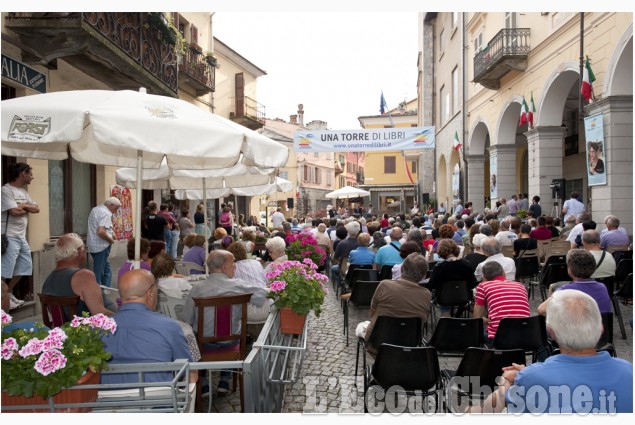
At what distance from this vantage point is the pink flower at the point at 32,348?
7.90 feet

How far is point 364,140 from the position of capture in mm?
20094

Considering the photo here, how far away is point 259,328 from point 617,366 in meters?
3.32

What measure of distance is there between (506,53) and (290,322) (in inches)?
550

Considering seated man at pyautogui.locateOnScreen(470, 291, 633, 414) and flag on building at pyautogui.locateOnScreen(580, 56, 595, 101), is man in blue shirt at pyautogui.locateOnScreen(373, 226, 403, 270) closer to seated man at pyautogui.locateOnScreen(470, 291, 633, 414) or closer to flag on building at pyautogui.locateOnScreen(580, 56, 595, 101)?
seated man at pyautogui.locateOnScreen(470, 291, 633, 414)

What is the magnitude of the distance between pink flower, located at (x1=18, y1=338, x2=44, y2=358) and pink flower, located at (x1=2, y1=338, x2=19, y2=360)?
2.2 inches

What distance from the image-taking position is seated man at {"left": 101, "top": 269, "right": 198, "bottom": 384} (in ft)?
10.4

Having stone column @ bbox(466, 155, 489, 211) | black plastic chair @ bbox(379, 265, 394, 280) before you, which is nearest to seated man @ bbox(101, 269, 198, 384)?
black plastic chair @ bbox(379, 265, 394, 280)

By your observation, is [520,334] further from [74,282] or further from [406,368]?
[74,282]

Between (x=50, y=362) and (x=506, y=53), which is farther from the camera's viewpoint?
(x=506, y=53)

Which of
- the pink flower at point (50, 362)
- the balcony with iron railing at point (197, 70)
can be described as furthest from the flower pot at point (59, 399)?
the balcony with iron railing at point (197, 70)

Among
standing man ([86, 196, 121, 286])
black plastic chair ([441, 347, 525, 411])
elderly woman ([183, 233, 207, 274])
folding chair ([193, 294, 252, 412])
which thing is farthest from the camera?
standing man ([86, 196, 121, 286])

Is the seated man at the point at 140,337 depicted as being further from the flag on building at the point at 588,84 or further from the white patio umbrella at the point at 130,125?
the flag on building at the point at 588,84

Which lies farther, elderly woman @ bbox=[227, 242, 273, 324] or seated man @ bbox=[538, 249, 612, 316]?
elderly woman @ bbox=[227, 242, 273, 324]

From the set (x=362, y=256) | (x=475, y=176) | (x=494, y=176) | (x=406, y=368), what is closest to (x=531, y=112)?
(x=494, y=176)
